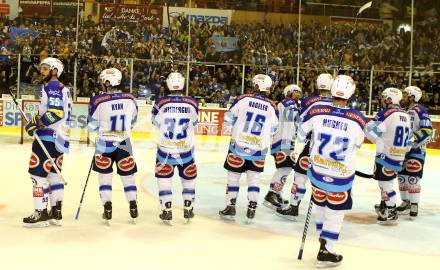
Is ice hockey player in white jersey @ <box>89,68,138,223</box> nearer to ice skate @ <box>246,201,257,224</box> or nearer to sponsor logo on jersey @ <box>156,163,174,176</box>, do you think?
sponsor logo on jersey @ <box>156,163,174,176</box>

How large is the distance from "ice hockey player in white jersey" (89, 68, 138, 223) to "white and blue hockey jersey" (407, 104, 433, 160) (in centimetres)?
312

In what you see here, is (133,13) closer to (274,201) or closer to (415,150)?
(274,201)

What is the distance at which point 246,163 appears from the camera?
6.52 metres

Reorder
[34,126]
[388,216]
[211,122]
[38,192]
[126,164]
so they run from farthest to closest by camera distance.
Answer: [211,122] < [388,216] < [126,164] < [38,192] < [34,126]

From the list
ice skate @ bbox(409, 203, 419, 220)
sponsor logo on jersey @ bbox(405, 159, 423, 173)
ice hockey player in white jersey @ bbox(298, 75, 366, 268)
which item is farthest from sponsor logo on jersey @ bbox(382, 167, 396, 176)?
ice hockey player in white jersey @ bbox(298, 75, 366, 268)

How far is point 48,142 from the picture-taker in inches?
229

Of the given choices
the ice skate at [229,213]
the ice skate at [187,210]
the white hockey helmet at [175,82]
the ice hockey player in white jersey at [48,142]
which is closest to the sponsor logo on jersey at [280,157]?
the ice skate at [229,213]

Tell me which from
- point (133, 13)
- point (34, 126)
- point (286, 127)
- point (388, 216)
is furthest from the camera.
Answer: point (133, 13)

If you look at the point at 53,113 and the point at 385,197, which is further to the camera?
the point at 385,197

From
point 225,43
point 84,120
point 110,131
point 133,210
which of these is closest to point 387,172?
point 133,210

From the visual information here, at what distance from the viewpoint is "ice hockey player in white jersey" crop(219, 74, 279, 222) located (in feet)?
21.2

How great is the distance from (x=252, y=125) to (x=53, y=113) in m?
1.96

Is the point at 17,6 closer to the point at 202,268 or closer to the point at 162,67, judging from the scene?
the point at 162,67

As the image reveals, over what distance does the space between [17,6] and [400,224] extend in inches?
465
